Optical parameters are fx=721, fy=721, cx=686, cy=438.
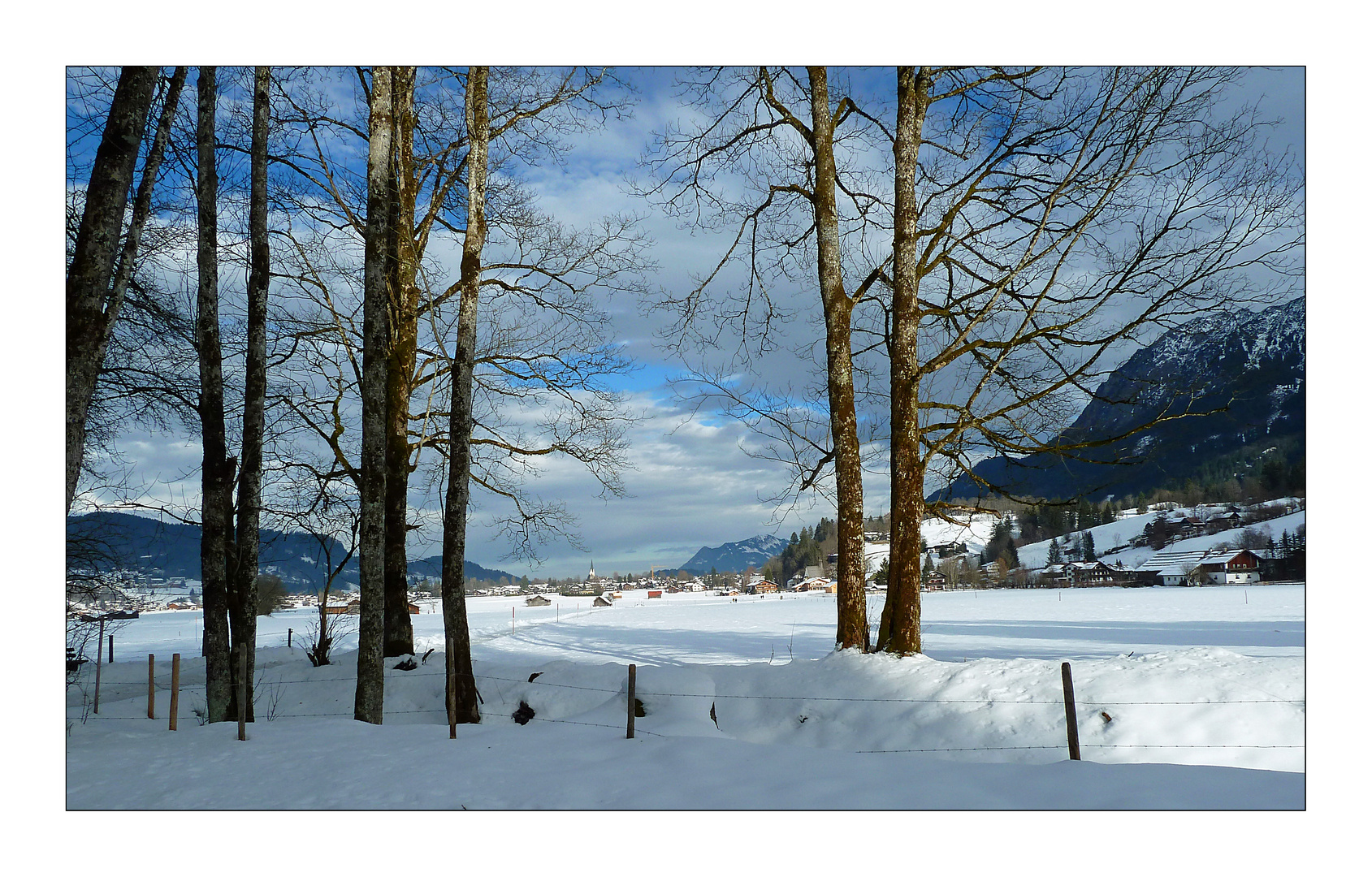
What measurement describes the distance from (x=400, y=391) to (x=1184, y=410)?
10492 millimetres

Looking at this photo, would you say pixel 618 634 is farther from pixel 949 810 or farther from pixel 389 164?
pixel 949 810

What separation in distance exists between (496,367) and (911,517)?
6630mm

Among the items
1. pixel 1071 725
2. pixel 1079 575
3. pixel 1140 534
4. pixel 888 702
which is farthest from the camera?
pixel 1079 575

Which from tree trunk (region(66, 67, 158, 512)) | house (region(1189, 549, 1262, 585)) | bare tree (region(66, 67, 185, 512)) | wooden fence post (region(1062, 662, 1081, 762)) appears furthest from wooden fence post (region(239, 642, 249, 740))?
house (region(1189, 549, 1262, 585))

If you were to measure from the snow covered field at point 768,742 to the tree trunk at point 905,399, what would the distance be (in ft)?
2.39

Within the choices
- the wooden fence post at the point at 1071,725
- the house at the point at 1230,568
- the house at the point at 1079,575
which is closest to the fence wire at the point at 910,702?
the wooden fence post at the point at 1071,725

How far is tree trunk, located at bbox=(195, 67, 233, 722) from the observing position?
8508 mm

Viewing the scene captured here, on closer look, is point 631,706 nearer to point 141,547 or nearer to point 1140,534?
point 141,547

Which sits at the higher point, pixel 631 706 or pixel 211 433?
pixel 211 433

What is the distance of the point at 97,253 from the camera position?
4941 mm

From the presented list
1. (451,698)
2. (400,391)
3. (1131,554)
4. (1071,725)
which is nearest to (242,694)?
(451,698)

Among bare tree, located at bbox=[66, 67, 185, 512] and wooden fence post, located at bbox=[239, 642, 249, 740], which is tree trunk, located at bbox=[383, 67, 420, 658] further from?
bare tree, located at bbox=[66, 67, 185, 512]

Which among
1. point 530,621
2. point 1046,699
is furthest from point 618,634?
point 1046,699

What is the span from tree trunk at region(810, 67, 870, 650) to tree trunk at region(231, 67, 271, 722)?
6.77 metres
